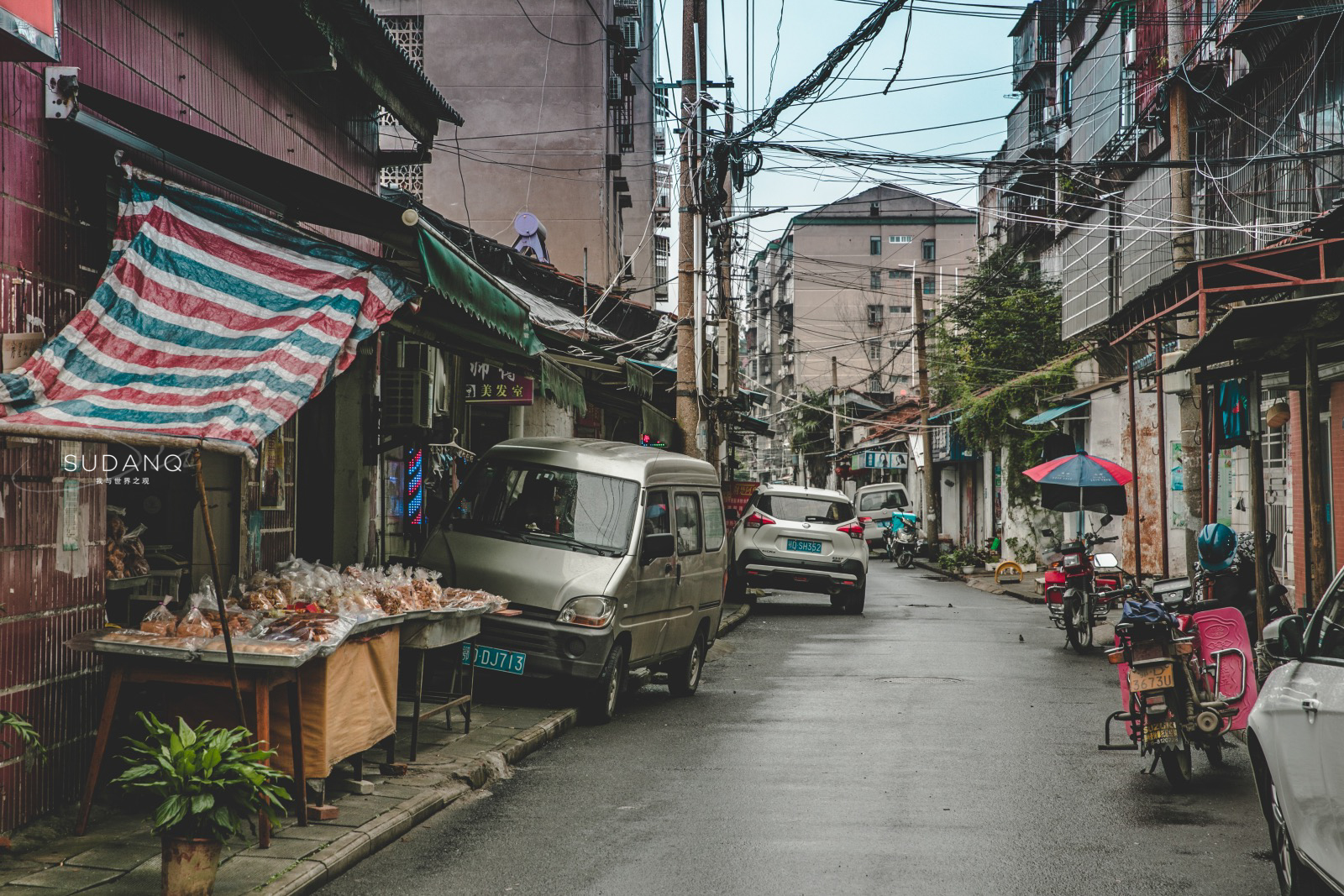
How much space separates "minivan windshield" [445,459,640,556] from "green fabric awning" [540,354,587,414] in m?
1.67

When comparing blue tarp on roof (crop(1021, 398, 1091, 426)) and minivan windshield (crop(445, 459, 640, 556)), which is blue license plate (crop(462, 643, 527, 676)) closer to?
minivan windshield (crop(445, 459, 640, 556))

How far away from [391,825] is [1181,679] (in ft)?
16.1

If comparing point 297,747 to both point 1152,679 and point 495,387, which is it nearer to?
point 1152,679

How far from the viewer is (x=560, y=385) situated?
42.3ft

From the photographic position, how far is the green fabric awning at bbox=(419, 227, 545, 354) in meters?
7.10

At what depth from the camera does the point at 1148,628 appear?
787 cm

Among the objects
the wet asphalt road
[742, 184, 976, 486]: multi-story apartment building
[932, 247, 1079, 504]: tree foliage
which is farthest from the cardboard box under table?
[742, 184, 976, 486]: multi-story apartment building

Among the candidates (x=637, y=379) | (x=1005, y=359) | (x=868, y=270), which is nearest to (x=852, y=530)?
(x=637, y=379)

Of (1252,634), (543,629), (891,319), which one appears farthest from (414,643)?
(891,319)

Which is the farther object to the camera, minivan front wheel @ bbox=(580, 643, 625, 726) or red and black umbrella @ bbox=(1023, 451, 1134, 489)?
red and black umbrella @ bbox=(1023, 451, 1134, 489)

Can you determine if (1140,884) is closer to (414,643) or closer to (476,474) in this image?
(414,643)

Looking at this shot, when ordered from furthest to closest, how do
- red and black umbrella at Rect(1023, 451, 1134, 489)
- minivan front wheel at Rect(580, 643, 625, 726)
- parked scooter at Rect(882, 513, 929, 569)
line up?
parked scooter at Rect(882, 513, 929, 569) < red and black umbrella at Rect(1023, 451, 1134, 489) < minivan front wheel at Rect(580, 643, 625, 726)

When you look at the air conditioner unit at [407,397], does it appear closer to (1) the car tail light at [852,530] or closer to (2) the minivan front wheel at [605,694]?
(2) the minivan front wheel at [605,694]

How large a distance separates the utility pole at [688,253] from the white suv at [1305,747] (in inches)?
522
